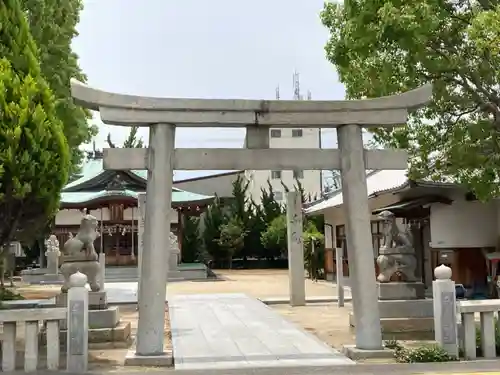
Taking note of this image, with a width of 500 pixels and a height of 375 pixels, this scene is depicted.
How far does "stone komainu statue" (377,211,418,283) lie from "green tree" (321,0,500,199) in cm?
136

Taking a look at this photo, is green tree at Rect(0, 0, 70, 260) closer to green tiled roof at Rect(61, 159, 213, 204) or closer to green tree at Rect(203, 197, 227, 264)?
green tiled roof at Rect(61, 159, 213, 204)

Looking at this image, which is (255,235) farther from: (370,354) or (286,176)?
(370,354)

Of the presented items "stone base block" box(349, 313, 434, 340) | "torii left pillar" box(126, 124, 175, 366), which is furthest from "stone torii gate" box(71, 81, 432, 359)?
"stone base block" box(349, 313, 434, 340)

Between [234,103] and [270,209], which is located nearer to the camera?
[234,103]

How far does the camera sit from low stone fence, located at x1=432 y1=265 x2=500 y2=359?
923cm

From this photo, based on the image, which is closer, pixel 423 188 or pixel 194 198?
pixel 423 188

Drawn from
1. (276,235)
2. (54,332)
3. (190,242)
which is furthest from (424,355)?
(190,242)

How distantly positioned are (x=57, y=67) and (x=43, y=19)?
130 cm

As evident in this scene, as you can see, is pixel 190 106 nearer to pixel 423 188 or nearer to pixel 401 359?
pixel 401 359

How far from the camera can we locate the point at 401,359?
360 inches

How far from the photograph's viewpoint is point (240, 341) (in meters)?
11.5

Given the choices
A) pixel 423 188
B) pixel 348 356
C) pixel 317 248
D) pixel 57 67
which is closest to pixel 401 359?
pixel 348 356

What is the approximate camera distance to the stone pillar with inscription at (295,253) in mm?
18188

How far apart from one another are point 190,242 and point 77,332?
35307 mm
